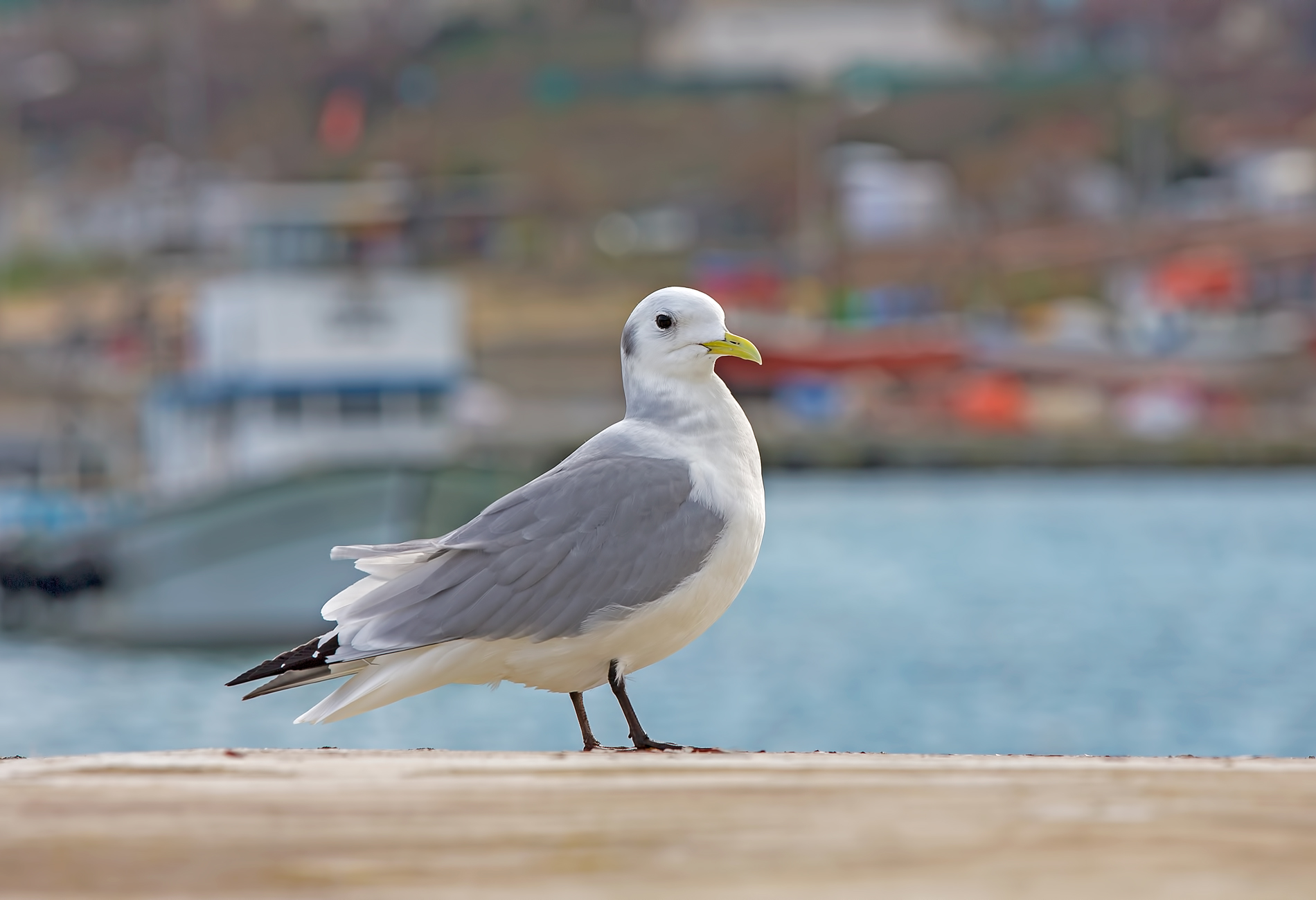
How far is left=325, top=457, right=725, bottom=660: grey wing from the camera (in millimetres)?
2424

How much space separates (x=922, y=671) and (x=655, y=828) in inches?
594

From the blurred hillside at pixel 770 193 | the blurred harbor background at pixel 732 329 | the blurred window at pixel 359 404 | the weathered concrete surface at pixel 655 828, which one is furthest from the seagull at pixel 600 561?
the blurred hillside at pixel 770 193

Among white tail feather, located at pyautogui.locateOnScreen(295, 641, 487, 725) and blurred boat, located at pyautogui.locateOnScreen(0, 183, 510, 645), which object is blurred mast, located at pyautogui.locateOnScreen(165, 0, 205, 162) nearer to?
blurred boat, located at pyautogui.locateOnScreen(0, 183, 510, 645)

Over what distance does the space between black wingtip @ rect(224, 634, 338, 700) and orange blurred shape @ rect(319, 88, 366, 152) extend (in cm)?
4161

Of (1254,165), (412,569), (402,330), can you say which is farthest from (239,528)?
(1254,165)

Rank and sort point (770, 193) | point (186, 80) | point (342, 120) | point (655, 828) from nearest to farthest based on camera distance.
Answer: point (655, 828) < point (342, 120) < point (186, 80) < point (770, 193)

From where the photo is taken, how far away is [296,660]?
2.21 metres

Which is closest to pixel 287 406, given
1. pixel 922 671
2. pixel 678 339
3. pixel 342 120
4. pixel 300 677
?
pixel 922 671

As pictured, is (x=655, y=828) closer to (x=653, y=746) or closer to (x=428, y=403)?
(x=653, y=746)

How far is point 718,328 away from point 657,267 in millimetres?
47762

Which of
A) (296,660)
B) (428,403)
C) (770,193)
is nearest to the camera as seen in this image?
(296,660)

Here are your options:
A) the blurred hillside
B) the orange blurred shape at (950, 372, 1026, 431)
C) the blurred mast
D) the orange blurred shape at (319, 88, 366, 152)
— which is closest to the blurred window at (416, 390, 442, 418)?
the blurred hillside

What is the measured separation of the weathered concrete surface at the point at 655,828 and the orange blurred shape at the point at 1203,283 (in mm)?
47452

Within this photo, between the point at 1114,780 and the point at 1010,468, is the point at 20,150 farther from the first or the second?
the point at 1114,780
